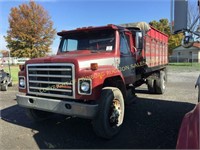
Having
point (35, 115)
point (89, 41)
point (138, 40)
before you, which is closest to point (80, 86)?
point (89, 41)

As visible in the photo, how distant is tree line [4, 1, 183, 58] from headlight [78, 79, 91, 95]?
3667 centimetres

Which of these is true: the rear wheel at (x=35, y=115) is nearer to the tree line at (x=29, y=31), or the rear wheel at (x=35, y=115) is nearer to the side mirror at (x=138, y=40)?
the side mirror at (x=138, y=40)

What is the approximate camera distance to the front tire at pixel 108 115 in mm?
4527

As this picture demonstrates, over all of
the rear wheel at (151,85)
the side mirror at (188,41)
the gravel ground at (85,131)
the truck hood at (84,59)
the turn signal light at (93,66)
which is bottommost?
the gravel ground at (85,131)

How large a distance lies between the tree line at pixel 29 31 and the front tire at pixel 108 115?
119 feet

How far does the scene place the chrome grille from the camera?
462cm

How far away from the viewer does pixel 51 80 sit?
4.90 meters

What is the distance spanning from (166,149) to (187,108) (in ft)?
11.1

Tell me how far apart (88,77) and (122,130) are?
164 cm

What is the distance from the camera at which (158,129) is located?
17.2 ft

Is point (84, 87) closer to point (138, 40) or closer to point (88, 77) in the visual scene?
point (88, 77)

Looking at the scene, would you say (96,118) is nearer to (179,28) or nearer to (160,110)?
(179,28)

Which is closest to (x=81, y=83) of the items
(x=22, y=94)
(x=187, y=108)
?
(x=22, y=94)

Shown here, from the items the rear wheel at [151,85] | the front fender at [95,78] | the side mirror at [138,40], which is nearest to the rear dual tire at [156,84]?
the rear wheel at [151,85]
